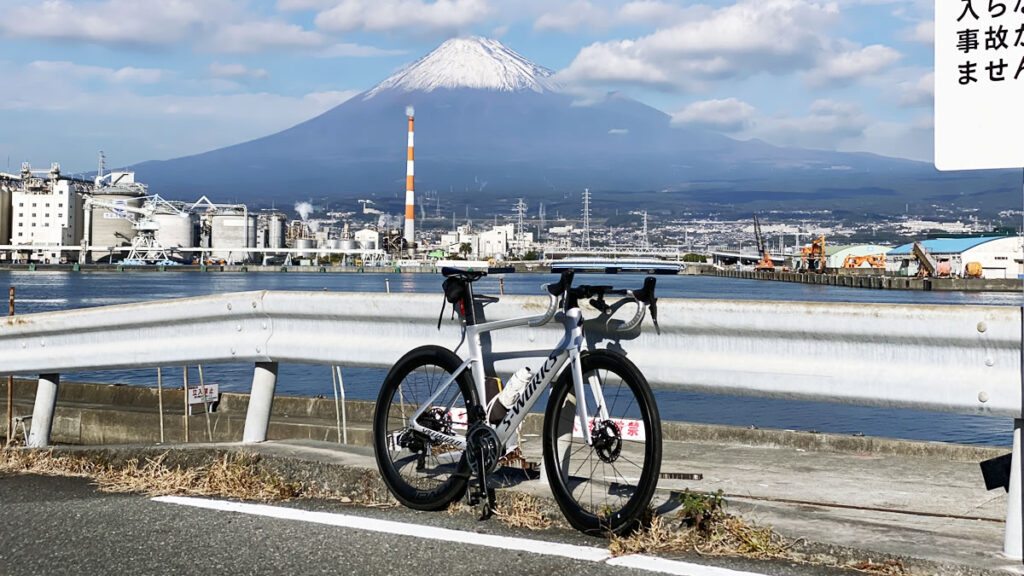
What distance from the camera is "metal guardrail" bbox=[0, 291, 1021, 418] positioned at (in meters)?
3.50

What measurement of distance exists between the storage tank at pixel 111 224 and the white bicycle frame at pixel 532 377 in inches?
7277

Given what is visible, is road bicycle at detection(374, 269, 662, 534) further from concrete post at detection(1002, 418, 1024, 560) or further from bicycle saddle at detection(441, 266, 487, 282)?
concrete post at detection(1002, 418, 1024, 560)

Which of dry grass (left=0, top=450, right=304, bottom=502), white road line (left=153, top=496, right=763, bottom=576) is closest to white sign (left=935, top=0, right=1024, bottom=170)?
white road line (left=153, top=496, right=763, bottom=576)

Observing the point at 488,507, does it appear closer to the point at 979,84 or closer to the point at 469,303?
the point at 469,303

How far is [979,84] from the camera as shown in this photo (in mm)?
3311

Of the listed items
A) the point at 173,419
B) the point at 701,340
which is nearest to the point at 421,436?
the point at 701,340

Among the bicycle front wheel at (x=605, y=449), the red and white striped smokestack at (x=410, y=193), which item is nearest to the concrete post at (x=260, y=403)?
the bicycle front wheel at (x=605, y=449)

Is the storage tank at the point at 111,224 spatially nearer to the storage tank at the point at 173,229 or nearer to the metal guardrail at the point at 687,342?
the storage tank at the point at 173,229

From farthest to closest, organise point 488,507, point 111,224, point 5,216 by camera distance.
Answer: point 111,224 < point 5,216 < point 488,507

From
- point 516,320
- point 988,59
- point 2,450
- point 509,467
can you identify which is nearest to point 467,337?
point 516,320

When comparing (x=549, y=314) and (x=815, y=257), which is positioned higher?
(x=815, y=257)

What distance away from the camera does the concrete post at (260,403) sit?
4.96m

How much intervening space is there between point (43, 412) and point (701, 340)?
3790mm

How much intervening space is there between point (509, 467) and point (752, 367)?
123 centimetres
